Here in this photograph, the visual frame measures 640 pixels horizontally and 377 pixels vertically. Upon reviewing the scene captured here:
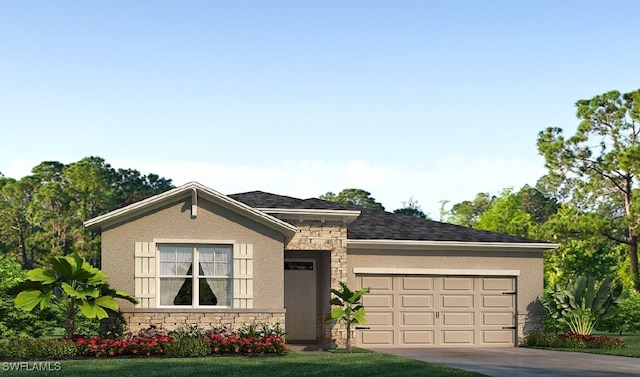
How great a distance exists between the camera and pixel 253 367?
16.4 m

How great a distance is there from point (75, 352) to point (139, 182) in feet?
157

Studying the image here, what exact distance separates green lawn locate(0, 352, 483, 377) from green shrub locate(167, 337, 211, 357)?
49cm

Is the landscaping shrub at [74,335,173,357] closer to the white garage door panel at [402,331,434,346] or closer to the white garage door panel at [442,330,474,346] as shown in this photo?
the white garage door panel at [402,331,434,346]

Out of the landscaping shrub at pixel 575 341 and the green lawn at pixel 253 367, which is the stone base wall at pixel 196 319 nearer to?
the green lawn at pixel 253 367

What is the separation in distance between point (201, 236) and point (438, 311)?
7.17 metres

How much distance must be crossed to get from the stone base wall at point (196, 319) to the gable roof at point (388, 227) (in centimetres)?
302

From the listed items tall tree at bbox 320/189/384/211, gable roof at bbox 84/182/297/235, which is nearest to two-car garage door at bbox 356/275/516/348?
gable roof at bbox 84/182/297/235

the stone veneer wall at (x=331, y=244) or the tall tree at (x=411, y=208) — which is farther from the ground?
the tall tree at (x=411, y=208)

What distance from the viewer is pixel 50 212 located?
55.9 metres

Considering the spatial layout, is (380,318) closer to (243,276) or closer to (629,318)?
(243,276)

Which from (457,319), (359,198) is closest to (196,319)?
(457,319)

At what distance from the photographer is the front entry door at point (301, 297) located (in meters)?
23.9

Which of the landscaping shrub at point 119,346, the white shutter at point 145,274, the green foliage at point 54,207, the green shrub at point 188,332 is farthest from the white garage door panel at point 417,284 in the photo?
the green foliage at point 54,207

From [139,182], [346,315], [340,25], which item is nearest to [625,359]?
[346,315]
